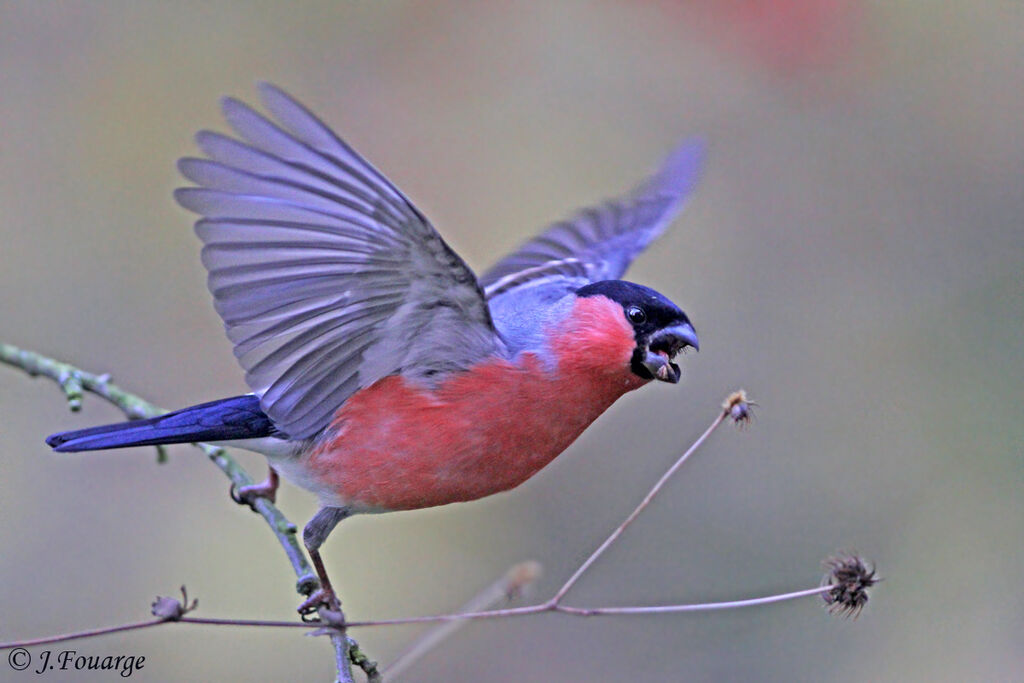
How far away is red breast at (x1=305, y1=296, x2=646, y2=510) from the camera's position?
10.6 ft

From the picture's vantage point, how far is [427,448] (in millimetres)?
3252

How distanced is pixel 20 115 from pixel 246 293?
5.00m

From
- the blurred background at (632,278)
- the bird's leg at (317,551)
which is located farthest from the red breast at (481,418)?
the blurred background at (632,278)

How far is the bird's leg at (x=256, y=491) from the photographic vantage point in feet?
11.3

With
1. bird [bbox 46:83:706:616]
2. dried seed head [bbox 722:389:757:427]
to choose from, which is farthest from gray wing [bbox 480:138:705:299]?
dried seed head [bbox 722:389:757:427]

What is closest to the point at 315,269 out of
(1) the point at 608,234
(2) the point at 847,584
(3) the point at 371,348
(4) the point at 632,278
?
(3) the point at 371,348

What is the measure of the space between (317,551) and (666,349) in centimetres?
114

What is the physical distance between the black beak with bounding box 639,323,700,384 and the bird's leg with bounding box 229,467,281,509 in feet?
3.87

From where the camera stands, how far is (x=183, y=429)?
11.0ft

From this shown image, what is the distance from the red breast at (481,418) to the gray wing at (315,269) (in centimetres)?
7

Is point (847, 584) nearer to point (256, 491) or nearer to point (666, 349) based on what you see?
point (666, 349)

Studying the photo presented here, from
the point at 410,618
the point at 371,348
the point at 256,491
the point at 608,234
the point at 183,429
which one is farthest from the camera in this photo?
the point at 608,234

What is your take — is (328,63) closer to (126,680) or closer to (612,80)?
(612,80)

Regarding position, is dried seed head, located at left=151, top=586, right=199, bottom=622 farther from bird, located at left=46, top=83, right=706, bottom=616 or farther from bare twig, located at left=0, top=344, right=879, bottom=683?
bird, located at left=46, top=83, right=706, bottom=616
